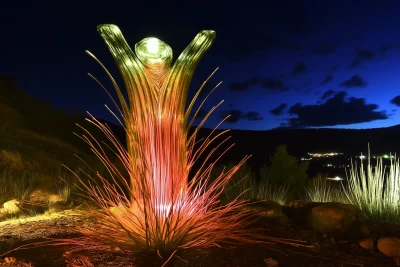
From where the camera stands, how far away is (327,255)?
4.34 metres

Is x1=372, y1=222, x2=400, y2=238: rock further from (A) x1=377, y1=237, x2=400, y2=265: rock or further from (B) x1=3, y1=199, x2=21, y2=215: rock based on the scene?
(B) x1=3, y1=199, x2=21, y2=215: rock

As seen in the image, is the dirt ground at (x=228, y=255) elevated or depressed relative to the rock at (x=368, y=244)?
depressed

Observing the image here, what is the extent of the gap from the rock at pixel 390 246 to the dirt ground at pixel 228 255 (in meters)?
0.07

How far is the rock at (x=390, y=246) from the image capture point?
445cm

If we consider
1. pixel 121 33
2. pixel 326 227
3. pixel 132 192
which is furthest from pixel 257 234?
pixel 121 33

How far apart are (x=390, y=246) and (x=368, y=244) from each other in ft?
0.92

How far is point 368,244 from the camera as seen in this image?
475 cm

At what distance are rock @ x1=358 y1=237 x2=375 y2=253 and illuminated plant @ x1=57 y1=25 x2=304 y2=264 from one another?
1.01 metres

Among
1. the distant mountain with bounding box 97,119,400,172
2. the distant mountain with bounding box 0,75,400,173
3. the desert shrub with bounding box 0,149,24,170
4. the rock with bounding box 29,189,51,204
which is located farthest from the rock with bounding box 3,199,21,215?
the distant mountain with bounding box 97,119,400,172

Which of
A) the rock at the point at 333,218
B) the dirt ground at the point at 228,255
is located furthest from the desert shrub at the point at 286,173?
the dirt ground at the point at 228,255

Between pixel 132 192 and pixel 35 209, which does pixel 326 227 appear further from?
pixel 35 209

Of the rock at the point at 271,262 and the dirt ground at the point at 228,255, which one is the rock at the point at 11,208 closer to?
the dirt ground at the point at 228,255

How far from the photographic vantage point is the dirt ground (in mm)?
3916

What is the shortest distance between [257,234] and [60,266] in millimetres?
1922
